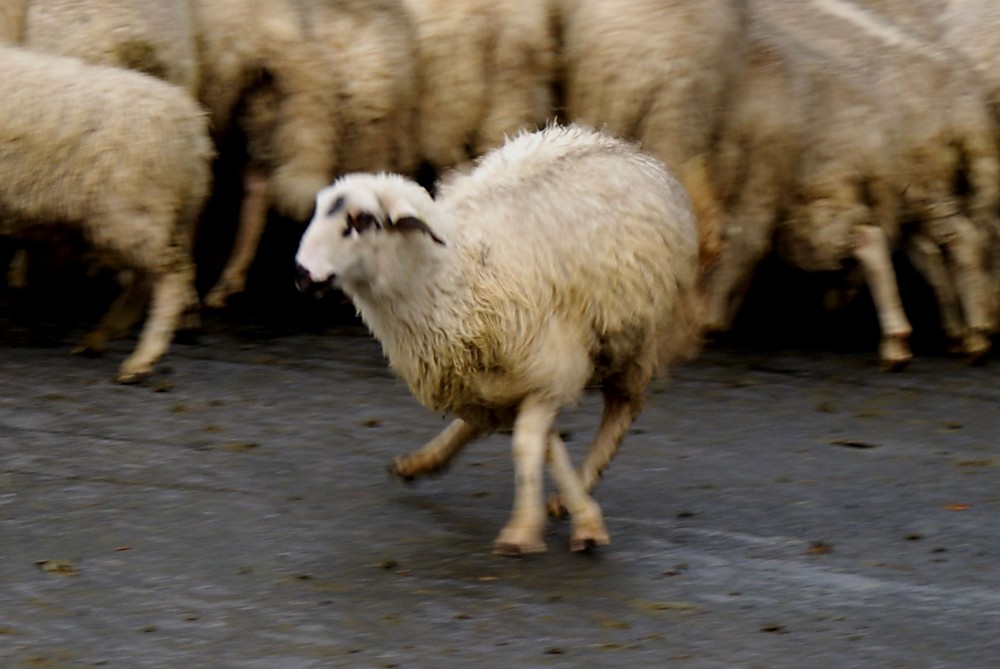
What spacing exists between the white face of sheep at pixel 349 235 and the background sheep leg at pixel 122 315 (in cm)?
303

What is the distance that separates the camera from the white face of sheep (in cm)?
563

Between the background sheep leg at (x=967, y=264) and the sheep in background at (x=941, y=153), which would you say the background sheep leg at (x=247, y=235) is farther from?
the background sheep leg at (x=967, y=264)

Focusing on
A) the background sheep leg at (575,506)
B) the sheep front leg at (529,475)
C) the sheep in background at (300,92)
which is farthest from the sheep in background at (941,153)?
the sheep front leg at (529,475)

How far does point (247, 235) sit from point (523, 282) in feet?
11.7

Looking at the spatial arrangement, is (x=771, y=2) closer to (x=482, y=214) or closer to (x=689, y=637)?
(x=482, y=214)

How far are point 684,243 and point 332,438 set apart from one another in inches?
71.3

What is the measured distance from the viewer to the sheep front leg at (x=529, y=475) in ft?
19.3

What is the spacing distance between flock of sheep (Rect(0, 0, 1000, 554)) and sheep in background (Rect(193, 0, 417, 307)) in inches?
0.4

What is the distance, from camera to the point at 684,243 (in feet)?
21.2

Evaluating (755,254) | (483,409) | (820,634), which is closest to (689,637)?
(820,634)

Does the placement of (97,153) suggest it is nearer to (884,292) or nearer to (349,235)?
(349,235)

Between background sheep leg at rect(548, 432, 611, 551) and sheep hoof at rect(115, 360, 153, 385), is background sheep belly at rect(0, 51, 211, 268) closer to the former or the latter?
sheep hoof at rect(115, 360, 153, 385)

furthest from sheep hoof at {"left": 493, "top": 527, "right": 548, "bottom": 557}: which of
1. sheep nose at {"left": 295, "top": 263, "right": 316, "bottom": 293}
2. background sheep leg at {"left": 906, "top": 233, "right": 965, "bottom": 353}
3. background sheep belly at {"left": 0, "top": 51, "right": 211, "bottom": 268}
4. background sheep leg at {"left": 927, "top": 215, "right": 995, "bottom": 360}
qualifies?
background sheep leg at {"left": 906, "top": 233, "right": 965, "bottom": 353}

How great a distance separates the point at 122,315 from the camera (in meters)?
8.65
